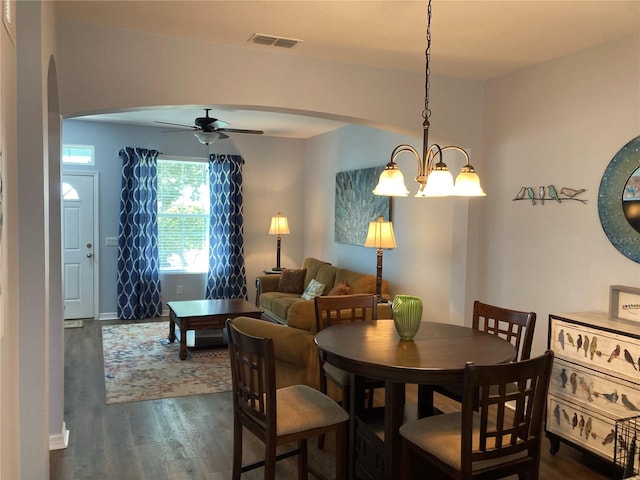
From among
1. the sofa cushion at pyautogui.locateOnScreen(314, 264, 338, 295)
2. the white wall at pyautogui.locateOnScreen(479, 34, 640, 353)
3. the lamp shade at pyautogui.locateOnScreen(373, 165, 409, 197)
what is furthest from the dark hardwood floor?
the sofa cushion at pyautogui.locateOnScreen(314, 264, 338, 295)

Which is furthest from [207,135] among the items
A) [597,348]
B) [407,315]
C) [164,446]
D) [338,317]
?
[597,348]

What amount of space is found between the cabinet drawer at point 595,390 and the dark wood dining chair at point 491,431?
38.6 inches

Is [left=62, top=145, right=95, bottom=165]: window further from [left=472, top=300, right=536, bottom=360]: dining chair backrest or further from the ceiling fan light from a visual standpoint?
[left=472, top=300, right=536, bottom=360]: dining chair backrest

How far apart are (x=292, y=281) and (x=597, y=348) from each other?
4.48 m

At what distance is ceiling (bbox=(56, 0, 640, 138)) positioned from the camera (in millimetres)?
2926

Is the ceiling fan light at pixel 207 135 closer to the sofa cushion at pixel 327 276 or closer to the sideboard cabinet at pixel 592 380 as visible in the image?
the sofa cushion at pixel 327 276

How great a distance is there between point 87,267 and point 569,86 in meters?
6.27

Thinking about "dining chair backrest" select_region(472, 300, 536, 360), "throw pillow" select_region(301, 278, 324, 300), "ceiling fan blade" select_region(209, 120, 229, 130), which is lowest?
"throw pillow" select_region(301, 278, 324, 300)

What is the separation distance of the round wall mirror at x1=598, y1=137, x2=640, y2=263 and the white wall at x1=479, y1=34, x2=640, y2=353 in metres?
0.06

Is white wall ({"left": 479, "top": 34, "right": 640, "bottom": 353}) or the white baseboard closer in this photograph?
the white baseboard

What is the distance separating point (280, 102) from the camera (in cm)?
384

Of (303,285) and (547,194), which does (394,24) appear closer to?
(547,194)

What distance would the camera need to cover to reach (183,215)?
7.77 metres

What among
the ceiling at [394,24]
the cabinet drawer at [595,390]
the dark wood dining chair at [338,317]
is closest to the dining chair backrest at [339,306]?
the dark wood dining chair at [338,317]
